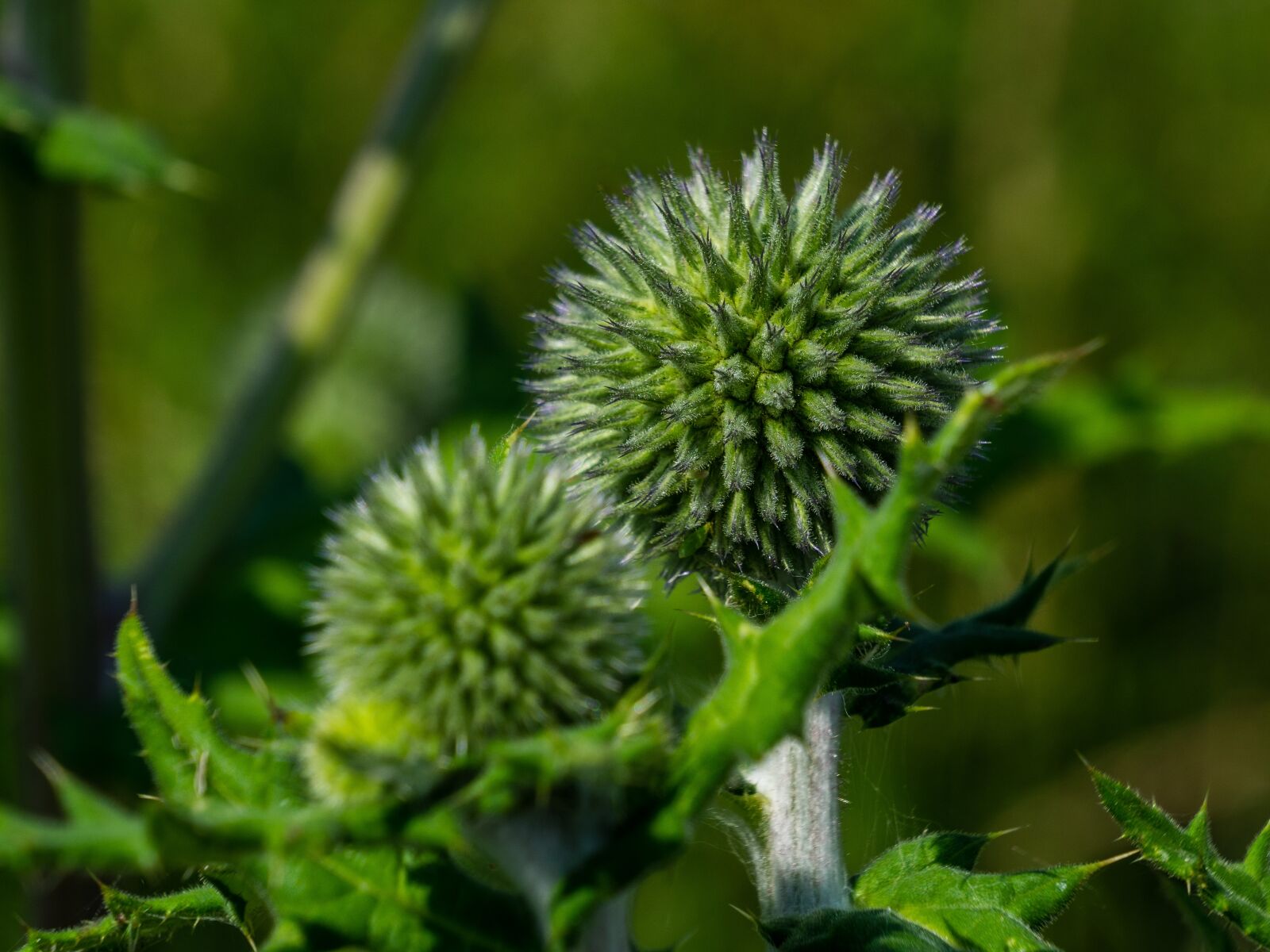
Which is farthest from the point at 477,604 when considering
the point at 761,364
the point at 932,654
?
the point at 932,654

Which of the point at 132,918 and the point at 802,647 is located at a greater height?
the point at 802,647

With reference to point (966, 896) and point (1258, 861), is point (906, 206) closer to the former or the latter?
point (1258, 861)

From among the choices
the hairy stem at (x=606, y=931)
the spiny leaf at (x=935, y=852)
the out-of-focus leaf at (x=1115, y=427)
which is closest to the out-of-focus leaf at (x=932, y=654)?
the spiny leaf at (x=935, y=852)

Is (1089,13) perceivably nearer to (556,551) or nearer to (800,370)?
(800,370)

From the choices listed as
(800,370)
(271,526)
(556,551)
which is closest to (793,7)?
(271,526)

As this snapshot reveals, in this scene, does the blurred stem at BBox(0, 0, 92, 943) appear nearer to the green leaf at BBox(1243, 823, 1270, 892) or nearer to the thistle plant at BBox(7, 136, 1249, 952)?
the thistle plant at BBox(7, 136, 1249, 952)
